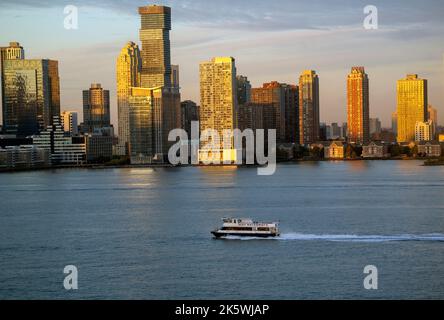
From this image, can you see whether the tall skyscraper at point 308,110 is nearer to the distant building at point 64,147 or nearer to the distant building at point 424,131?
the distant building at point 424,131

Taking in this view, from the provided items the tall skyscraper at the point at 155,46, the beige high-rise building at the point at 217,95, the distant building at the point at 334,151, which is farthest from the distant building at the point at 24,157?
the distant building at the point at 334,151

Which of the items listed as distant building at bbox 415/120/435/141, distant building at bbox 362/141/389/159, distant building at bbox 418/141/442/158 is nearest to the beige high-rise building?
distant building at bbox 362/141/389/159

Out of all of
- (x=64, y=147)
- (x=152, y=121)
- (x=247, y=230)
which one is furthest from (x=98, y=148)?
(x=247, y=230)

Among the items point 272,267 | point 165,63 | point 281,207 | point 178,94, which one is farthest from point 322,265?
point 165,63

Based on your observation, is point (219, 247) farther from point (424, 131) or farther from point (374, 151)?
point (424, 131)

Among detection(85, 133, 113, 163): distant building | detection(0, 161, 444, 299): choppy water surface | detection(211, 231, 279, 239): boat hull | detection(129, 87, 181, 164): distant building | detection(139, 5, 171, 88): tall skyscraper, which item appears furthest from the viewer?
detection(139, 5, 171, 88): tall skyscraper

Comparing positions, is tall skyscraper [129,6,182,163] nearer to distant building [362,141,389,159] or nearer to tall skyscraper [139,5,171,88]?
tall skyscraper [139,5,171,88]
